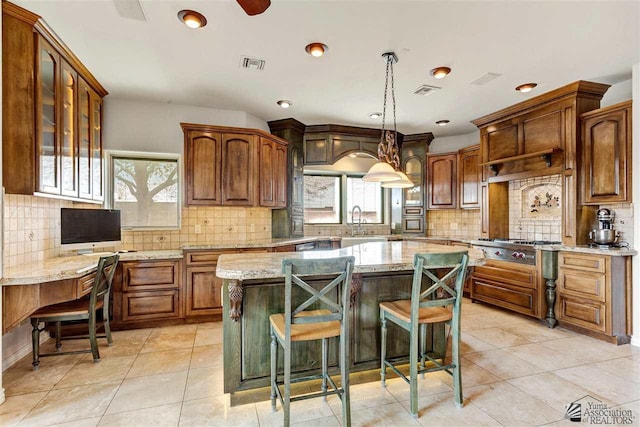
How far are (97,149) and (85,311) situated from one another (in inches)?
75.9

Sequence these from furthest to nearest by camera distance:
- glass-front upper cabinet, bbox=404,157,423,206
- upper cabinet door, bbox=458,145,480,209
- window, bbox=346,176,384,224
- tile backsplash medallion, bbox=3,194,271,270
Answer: window, bbox=346,176,384,224
glass-front upper cabinet, bbox=404,157,423,206
upper cabinet door, bbox=458,145,480,209
tile backsplash medallion, bbox=3,194,271,270

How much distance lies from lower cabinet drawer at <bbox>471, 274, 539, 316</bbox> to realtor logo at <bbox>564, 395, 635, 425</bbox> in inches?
68.4

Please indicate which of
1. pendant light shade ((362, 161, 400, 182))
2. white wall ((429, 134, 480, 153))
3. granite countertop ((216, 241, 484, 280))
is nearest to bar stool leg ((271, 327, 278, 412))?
granite countertop ((216, 241, 484, 280))

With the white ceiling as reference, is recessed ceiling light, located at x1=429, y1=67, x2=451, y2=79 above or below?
below

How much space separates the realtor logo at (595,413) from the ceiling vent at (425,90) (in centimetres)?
313

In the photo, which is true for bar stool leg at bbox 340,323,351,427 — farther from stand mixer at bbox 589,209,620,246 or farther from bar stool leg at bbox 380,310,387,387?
stand mixer at bbox 589,209,620,246

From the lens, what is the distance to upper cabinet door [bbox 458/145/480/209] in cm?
500

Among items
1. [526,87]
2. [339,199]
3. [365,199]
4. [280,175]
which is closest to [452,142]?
[365,199]

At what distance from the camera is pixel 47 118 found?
8.36ft

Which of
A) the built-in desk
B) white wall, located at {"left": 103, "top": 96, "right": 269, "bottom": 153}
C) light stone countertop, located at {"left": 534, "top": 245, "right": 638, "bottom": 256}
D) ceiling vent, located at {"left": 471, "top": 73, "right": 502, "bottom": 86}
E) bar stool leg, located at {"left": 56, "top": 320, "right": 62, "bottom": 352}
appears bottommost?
bar stool leg, located at {"left": 56, "top": 320, "right": 62, "bottom": 352}

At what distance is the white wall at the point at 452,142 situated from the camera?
5527mm

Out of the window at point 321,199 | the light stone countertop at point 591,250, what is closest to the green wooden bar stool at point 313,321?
the light stone countertop at point 591,250

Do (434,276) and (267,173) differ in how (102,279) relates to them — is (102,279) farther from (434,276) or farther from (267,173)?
(434,276)

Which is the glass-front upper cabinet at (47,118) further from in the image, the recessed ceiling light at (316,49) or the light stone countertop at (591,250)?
the light stone countertop at (591,250)
